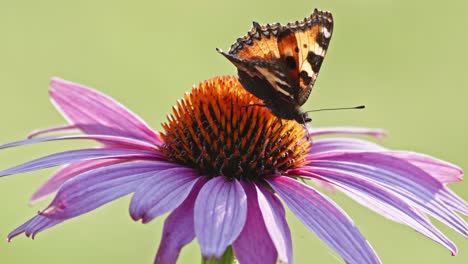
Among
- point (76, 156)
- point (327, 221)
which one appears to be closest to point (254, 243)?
point (327, 221)

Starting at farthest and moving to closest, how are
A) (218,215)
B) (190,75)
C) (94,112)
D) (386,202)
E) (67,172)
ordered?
(190,75), (94,112), (67,172), (386,202), (218,215)

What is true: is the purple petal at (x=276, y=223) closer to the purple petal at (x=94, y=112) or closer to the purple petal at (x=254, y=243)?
the purple petal at (x=254, y=243)

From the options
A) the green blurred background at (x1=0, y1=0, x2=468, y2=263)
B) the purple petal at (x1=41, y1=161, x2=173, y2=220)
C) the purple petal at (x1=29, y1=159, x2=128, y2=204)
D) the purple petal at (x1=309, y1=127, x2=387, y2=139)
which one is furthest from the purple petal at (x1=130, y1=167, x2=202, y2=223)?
the green blurred background at (x1=0, y1=0, x2=468, y2=263)

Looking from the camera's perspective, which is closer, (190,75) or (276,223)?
(276,223)

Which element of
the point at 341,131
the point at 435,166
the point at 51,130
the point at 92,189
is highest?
the point at 51,130

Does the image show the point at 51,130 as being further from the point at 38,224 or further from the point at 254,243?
the point at 254,243

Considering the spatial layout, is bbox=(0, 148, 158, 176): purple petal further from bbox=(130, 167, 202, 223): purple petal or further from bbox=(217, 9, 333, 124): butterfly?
bbox=(217, 9, 333, 124): butterfly
